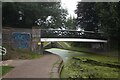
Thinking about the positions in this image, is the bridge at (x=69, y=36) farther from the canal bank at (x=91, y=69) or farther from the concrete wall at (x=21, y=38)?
the canal bank at (x=91, y=69)

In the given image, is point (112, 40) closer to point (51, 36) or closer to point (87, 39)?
point (87, 39)

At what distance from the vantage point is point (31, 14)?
38.5 m

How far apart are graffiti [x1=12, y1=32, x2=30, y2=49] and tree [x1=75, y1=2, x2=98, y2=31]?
18908 mm

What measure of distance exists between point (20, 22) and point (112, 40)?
44.1ft

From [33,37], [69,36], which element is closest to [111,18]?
[69,36]

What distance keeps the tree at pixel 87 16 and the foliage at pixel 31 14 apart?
15.4 ft

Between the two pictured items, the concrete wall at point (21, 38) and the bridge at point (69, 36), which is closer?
the concrete wall at point (21, 38)

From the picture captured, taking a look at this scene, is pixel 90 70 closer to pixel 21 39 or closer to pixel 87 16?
pixel 21 39

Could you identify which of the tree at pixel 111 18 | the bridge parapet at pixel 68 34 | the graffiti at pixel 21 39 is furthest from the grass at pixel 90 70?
the bridge parapet at pixel 68 34

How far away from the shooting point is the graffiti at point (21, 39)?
29.0 metres

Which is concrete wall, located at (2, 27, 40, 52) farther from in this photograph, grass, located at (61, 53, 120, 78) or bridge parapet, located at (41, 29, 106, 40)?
grass, located at (61, 53, 120, 78)

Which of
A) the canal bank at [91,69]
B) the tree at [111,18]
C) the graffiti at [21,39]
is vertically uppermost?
the tree at [111,18]

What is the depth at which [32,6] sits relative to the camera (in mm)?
36875

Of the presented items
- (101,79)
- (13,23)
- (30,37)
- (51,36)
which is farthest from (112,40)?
(101,79)
